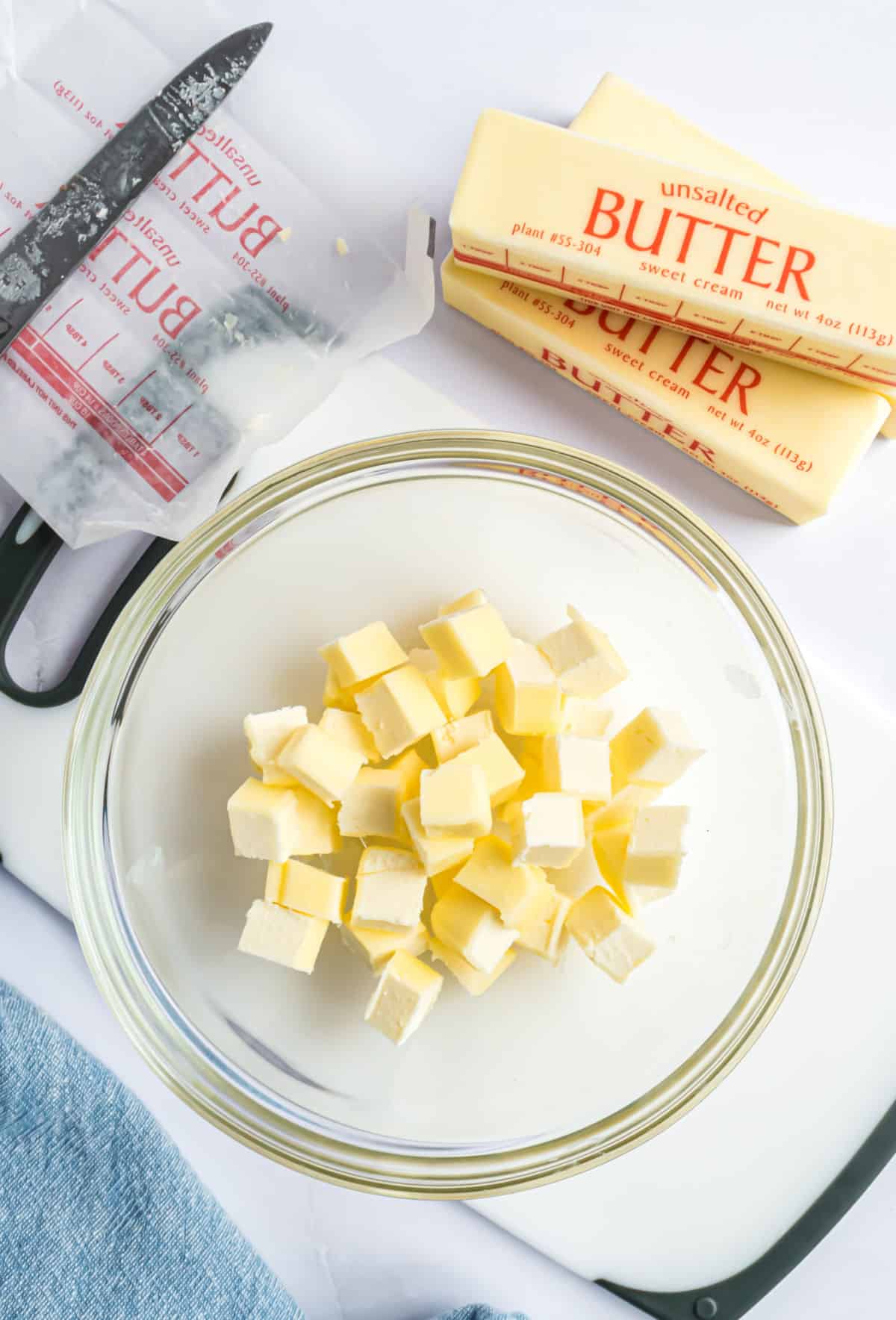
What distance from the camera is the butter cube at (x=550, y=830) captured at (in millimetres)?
636

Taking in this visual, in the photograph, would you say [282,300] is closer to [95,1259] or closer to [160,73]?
[160,73]

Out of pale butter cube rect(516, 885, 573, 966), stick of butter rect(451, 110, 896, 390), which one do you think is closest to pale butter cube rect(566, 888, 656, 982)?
pale butter cube rect(516, 885, 573, 966)

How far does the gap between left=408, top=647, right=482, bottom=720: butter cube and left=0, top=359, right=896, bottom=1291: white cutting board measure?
8.5 inches

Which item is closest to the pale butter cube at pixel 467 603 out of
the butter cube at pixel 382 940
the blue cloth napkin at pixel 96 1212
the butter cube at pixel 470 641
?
the butter cube at pixel 470 641

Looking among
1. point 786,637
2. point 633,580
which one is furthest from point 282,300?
point 786,637

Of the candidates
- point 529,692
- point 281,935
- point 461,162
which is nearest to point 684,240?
point 461,162

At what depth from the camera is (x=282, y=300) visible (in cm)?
81

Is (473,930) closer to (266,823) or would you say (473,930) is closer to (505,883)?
(505,883)

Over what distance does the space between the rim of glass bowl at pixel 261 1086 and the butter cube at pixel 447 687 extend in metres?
0.16

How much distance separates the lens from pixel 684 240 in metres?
0.72

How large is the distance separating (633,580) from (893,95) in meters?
0.48

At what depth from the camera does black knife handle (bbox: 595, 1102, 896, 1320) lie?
815mm

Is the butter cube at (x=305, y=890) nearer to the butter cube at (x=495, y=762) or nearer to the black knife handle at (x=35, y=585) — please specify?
the butter cube at (x=495, y=762)

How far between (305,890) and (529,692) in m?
0.20
